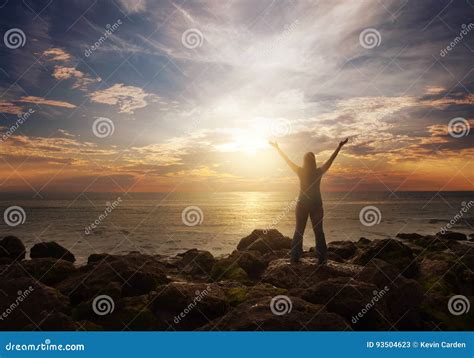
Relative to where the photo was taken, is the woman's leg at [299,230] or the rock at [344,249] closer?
the woman's leg at [299,230]

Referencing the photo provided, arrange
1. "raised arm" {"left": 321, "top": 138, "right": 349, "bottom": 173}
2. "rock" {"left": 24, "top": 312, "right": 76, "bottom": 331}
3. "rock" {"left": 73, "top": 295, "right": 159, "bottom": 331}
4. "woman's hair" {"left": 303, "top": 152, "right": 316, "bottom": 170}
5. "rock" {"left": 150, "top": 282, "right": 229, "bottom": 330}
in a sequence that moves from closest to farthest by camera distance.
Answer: "rock" {"left": 24, "top": 312, "right": 76, "bottom": 331}
"rock" {"left": 73, "top": 295, "right": 159, "bottom": 331}
"rock" {"left": 150, "top": 282, "right": 229, "bottom": 330}
"raised arm" {"left": 321, "top": 138, "right": 349, "bottom": 173}
"woman's hair" {"left": 303, "top": 152, "right": 316, "bottom": 170}

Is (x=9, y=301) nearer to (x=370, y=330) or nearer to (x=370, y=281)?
(x=370, y=330)

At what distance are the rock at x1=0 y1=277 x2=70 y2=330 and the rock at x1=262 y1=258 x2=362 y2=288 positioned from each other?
514cm

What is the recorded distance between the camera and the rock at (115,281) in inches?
332

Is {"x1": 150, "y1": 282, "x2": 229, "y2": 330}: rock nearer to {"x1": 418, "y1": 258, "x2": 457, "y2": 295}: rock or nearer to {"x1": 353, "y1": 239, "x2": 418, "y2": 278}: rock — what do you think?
{"x1": 418, "y1": 258, "x2": 457, "y2": 295}: rock

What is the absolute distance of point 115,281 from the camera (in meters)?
8.70

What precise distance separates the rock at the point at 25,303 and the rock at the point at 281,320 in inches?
142

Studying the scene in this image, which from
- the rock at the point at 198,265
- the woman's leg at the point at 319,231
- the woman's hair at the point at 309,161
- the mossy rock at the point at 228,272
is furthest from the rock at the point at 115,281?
the woman's hair at the point at 309,161

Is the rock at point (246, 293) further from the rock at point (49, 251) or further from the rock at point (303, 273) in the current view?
the rock at point (49, 251)

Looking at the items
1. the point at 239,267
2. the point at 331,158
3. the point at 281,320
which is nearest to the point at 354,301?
the point at 281,320

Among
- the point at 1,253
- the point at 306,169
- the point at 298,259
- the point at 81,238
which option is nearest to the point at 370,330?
the point at 298,259

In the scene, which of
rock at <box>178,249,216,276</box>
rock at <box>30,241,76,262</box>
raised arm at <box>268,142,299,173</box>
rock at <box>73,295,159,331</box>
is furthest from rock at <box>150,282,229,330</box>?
rock at <box>30,241,76,262</box>

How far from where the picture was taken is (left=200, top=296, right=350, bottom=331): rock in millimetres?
6020

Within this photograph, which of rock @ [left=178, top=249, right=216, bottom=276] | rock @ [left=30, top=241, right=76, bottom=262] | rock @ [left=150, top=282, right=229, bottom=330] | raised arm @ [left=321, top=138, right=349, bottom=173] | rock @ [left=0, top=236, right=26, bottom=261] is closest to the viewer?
rock @ [left=150, top=282, right=229, bottom=330]
